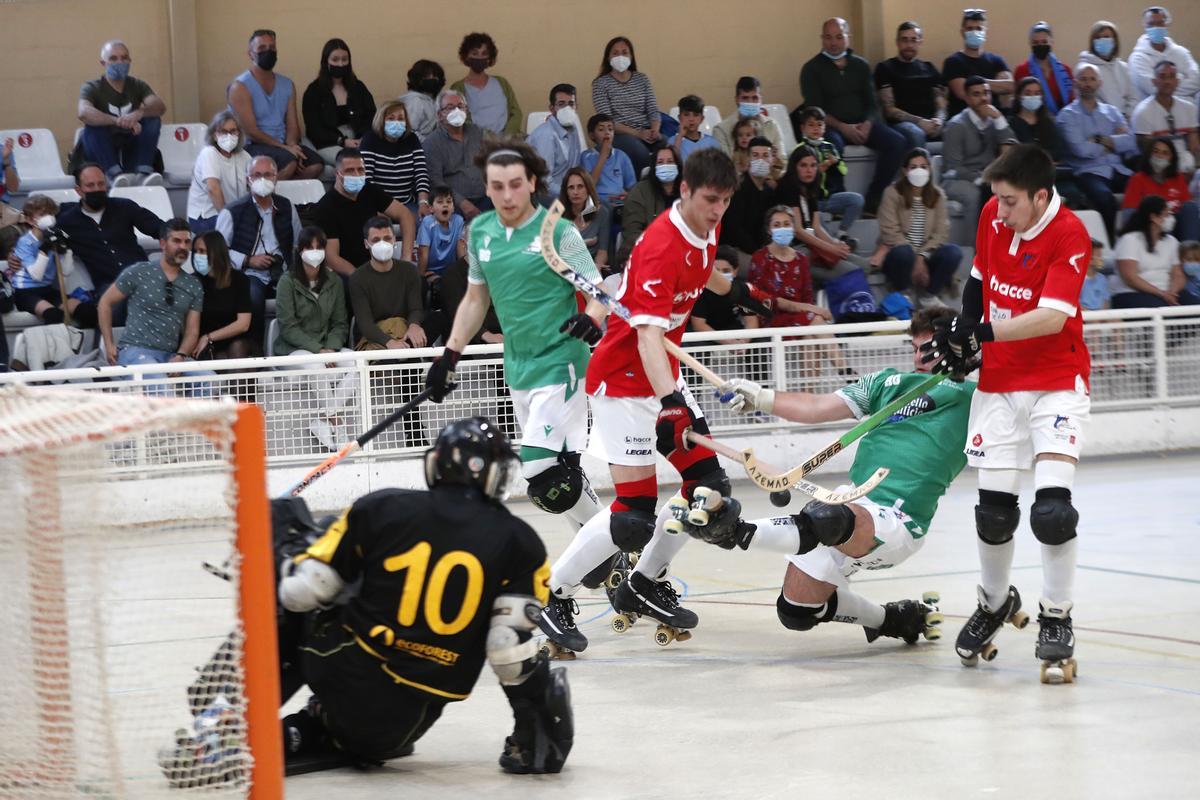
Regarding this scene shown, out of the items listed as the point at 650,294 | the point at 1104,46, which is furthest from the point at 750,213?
the point at 650,294

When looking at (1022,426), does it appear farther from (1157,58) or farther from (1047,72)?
(1157,58)

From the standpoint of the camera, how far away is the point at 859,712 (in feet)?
13.6

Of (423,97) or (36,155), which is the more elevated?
(423,97)

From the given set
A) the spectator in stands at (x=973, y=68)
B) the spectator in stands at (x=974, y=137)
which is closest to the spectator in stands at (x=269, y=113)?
the spectator in stands at (x=974, y=137)

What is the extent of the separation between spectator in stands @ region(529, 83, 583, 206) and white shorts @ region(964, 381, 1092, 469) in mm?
6521

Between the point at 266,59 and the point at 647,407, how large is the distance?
681 cm

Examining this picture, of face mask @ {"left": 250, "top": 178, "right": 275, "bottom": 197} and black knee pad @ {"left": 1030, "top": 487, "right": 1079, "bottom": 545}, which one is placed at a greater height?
face mask @ {"left": 250, "top": 178, "right": 275, "bottom": 197}

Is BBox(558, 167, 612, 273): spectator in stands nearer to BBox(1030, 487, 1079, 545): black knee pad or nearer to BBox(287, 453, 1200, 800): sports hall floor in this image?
BBox(287, 453, 1200, 800): sports hall floor

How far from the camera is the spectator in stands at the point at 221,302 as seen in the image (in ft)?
30.5

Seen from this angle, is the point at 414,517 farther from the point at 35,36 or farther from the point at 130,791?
the point at 35,36

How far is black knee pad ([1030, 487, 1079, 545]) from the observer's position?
445 cm

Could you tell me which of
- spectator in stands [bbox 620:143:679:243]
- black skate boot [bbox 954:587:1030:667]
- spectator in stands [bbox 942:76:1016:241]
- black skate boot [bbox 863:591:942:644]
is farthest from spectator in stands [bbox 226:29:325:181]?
black skate boot [bbox 954:587:1030:667]

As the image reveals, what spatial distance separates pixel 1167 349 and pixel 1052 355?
603 cm

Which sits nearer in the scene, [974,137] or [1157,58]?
[974,137]
